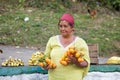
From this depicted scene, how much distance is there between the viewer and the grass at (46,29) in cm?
805

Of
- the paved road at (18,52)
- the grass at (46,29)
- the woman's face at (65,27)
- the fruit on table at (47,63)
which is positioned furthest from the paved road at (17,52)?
the woman's face at (65,27)

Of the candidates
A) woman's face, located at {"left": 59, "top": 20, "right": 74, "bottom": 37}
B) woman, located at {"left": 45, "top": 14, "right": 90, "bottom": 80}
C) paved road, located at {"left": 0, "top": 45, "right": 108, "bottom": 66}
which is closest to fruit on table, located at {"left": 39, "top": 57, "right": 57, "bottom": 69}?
woman, located at {"left": 45, "top": 14, "right": 90, "bottom": 80}

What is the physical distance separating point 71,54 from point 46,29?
513 cm

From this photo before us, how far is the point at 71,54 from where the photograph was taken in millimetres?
3521

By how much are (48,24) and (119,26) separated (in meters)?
1.79

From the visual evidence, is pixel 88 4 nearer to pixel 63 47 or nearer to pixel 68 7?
pixel 68 7

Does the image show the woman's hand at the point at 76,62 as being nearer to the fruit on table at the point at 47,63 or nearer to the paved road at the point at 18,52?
the fruit on table at the point at 47,63

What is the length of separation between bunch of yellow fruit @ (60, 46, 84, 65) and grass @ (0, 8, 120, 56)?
4.15m

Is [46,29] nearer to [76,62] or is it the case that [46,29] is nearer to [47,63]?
[47,63]

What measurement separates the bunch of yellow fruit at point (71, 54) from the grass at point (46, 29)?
4154mm

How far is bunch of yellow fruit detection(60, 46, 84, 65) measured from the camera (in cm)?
351

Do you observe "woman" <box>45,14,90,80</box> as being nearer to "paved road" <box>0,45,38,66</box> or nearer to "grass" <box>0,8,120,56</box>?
"paved road" <box>0,45,38,66</box>

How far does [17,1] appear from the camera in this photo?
1043 cm

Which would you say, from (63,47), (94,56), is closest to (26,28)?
(94,56)
